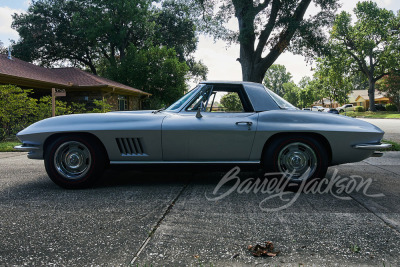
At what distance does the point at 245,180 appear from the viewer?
420cm

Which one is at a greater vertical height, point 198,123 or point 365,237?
point 198,123

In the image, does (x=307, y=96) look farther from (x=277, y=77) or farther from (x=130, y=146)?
(x=130, y=146)

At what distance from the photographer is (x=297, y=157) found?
12.0ft

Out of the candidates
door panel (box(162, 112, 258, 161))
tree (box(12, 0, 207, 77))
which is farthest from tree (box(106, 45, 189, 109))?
door panel (box(162, 112, 258, 161))

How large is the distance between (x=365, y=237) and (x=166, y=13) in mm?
37187

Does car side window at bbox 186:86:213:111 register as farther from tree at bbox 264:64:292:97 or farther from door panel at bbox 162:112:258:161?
tree at bbox 264:64:292:97

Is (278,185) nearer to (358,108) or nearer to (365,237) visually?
(365,237)

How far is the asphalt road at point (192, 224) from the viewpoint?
195 centimetres

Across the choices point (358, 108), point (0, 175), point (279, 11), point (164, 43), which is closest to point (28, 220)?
point (0, 175)

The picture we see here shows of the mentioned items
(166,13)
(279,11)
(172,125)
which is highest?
(166,13)

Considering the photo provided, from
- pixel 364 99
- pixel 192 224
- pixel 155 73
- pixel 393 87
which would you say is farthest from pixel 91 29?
pixel 364 99

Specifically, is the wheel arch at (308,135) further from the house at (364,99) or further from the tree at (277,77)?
the tree at (277,77)

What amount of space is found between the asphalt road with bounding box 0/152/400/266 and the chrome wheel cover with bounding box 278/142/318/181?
0.25 metres

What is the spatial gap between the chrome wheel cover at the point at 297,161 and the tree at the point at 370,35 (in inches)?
1636
